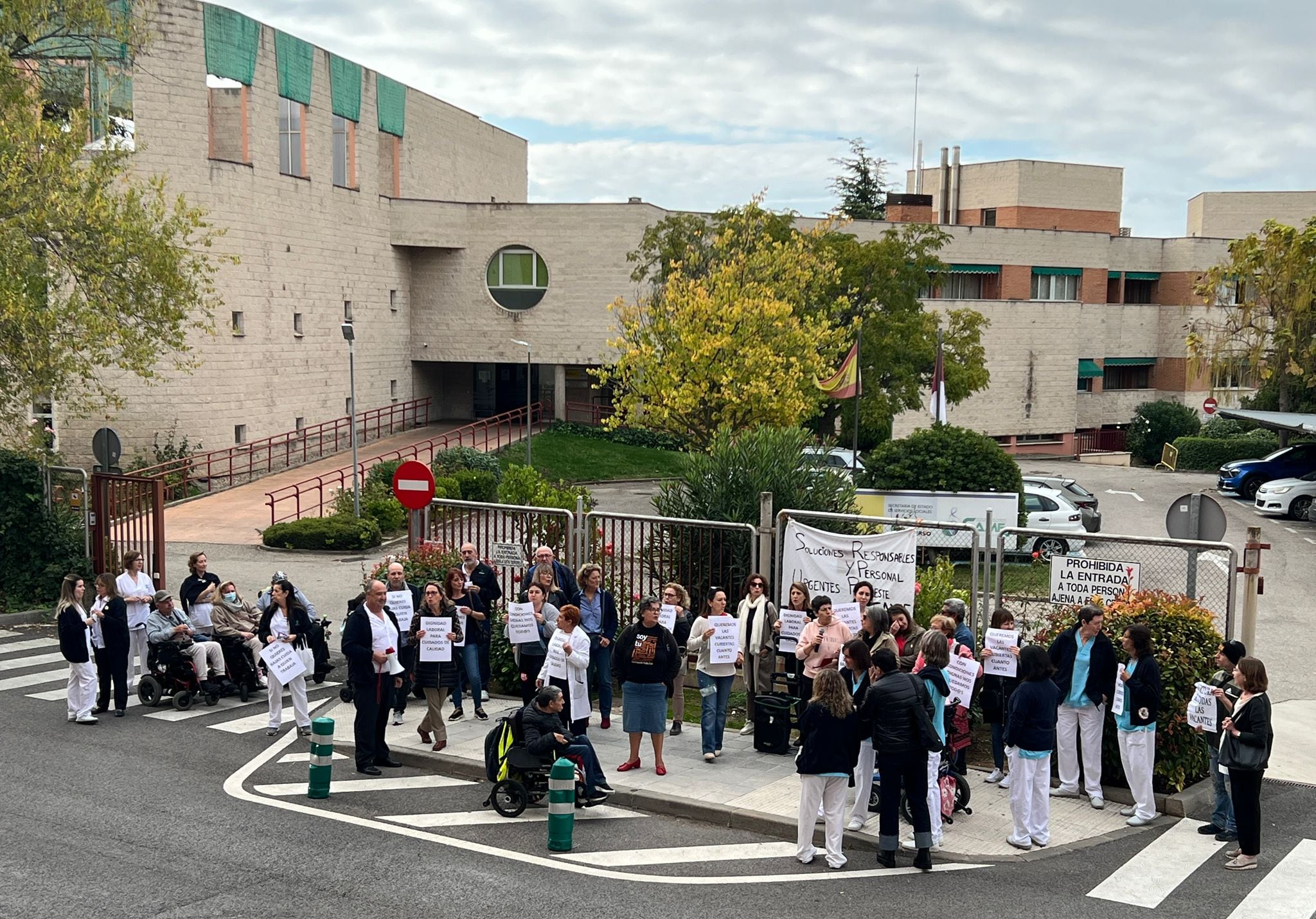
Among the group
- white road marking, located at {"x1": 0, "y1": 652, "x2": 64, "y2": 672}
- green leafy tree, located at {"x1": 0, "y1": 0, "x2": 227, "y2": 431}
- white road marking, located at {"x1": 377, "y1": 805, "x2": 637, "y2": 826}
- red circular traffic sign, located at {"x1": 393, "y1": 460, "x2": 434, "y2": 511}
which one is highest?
green leafy tree, located at {"x1": 0, "y1": 0, "x2": 227, "y2": 431}

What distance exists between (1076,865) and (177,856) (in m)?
7.20

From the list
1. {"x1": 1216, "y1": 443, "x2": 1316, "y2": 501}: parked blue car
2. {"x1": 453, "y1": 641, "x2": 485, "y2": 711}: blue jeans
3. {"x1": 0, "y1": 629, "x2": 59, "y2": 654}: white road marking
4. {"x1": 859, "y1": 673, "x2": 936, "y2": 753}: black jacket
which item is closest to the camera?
{"x1": 859, "y1": 673, "x2": 936, "y2": 753}: black jacket

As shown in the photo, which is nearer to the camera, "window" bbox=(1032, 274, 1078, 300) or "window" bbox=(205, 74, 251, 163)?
"window" bbox=(205, 74, 251, 163)

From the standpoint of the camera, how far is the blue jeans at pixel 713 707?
42.4 ft

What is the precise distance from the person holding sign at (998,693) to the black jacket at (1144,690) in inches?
48.7

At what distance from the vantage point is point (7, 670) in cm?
1712

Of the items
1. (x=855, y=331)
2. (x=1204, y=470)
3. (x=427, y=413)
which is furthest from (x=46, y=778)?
(x=1204, y=470)

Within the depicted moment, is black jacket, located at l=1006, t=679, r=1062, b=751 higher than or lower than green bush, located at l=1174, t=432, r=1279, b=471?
higher

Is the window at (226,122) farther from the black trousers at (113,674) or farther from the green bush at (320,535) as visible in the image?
the black trousers at (113,674)

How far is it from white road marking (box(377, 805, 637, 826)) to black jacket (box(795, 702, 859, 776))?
7.40 ft

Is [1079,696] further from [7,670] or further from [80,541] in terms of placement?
[80,541]

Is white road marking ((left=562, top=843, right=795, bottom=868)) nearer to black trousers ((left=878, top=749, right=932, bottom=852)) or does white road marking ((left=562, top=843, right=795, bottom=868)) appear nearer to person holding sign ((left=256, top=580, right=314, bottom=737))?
black trousers ((left=878, top=749, right=932, bottom=852))

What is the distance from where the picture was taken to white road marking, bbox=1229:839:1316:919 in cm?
926

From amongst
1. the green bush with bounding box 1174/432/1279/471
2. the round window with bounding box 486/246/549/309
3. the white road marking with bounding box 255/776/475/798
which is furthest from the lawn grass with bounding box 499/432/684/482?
the white road marking with bounding box 255/776/475/798
